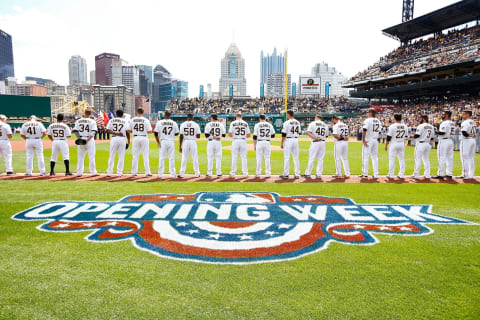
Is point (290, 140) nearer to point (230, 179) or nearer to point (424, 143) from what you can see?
point (230, 179)

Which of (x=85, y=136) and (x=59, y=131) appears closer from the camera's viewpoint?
(x=59, y=131)

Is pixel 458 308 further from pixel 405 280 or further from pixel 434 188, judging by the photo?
pixel 434 188

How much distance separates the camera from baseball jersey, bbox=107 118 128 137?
1006cm

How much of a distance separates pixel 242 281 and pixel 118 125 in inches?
328

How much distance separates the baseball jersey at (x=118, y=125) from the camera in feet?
33.0

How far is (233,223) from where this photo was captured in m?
5.12

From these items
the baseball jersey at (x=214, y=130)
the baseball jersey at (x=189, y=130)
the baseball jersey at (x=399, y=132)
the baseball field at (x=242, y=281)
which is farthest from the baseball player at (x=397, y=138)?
the baseball jersey at (x=189, y=130)

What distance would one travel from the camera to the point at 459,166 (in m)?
13.3

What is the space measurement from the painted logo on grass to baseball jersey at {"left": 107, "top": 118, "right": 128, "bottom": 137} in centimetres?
395

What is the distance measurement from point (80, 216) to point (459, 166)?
14.6 metres

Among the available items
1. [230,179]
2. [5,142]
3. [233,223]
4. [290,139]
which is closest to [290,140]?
[290,139]

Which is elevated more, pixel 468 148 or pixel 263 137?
pixel 263 137

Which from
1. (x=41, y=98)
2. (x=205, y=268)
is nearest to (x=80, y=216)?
(x=205, y=268)

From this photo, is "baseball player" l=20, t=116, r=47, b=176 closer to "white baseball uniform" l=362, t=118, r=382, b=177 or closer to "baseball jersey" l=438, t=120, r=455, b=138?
"white baseball uniform" l=362, t=118, r=382, b=177
